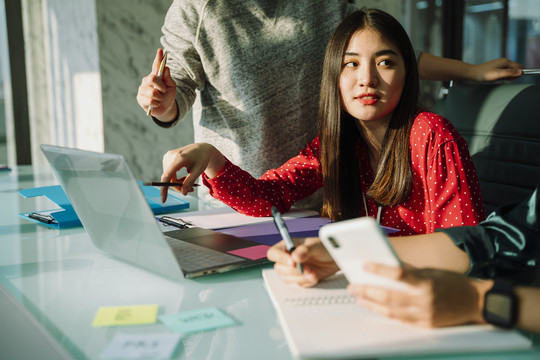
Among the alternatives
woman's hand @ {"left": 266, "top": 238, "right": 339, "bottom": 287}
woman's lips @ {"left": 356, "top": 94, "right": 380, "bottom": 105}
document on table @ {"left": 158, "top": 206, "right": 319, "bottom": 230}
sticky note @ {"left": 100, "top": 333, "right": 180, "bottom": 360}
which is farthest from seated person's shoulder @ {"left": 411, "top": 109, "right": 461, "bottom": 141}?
sticky note @ {"left": 100, "top": 333, "right": 180, "bottom": 360}

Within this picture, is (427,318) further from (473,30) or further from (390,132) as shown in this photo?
(473,30)

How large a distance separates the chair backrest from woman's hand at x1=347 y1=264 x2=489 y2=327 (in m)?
0.85

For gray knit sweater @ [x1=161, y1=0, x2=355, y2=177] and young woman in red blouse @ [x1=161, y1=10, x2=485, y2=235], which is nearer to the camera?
young woman in red blouse @ [x1=161, y1=10, x2=485, y2=235]

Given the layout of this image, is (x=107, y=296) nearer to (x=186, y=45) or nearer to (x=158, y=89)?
(x=158, y=89)

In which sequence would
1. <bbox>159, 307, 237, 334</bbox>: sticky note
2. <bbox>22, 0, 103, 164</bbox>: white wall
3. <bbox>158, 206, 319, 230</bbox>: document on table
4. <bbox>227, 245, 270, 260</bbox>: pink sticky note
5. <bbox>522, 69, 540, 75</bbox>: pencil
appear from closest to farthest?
<bbox>159, 307, 237, 334</bbox>: sticky note, <bbox>227, 245, 270, 260</bbox>: pink sticky note, <bbox>158, 206, 319, 230</bbox>: document on table, <bbox>522, 69, 540, 75</bbox>: pencil, <bbox>22, 0, 103, 164</bbox>: white wall

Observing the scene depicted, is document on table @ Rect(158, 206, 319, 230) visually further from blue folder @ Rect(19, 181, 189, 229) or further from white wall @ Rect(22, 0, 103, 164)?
white wall @ Rect(22, 0, 103, 164)

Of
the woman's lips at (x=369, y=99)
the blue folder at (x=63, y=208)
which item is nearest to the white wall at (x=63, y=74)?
the blue folder at (x=63, y=208)

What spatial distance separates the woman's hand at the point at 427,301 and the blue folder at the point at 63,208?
0.81m

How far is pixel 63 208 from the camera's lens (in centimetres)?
128

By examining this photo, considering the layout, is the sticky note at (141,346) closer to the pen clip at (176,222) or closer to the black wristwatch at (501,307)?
the black wristwatch at (501,307)

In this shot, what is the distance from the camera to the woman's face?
1.19 metres

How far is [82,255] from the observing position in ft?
3.21

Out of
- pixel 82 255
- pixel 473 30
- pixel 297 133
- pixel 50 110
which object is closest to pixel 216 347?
pixel 82 255

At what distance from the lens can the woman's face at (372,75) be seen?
1194mm
